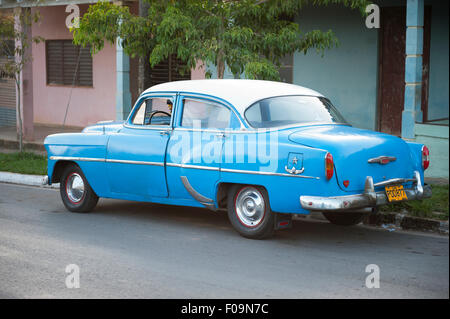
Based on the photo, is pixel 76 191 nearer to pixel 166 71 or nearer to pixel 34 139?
pixel 34 139

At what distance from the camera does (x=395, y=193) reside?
770 cm

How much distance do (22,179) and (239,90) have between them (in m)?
6.14

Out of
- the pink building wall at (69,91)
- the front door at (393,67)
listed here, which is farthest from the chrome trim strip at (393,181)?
the pink building wall at (69,91)

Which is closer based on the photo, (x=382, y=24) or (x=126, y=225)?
(x=126, y=225)

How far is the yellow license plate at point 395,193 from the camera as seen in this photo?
761cm

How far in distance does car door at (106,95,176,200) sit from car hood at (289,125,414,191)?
183 centimetres

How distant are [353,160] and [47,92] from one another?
17.4 meters

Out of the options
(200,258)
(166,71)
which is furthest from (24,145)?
(200,258)

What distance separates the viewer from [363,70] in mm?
15766

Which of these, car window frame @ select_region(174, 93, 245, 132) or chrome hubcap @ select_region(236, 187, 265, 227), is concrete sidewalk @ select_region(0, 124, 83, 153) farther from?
chrome hubcap @ select_region(236, 187, 265, 227)

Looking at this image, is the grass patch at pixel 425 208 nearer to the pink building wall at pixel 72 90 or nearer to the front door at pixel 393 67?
the front door at pixel 393 67
